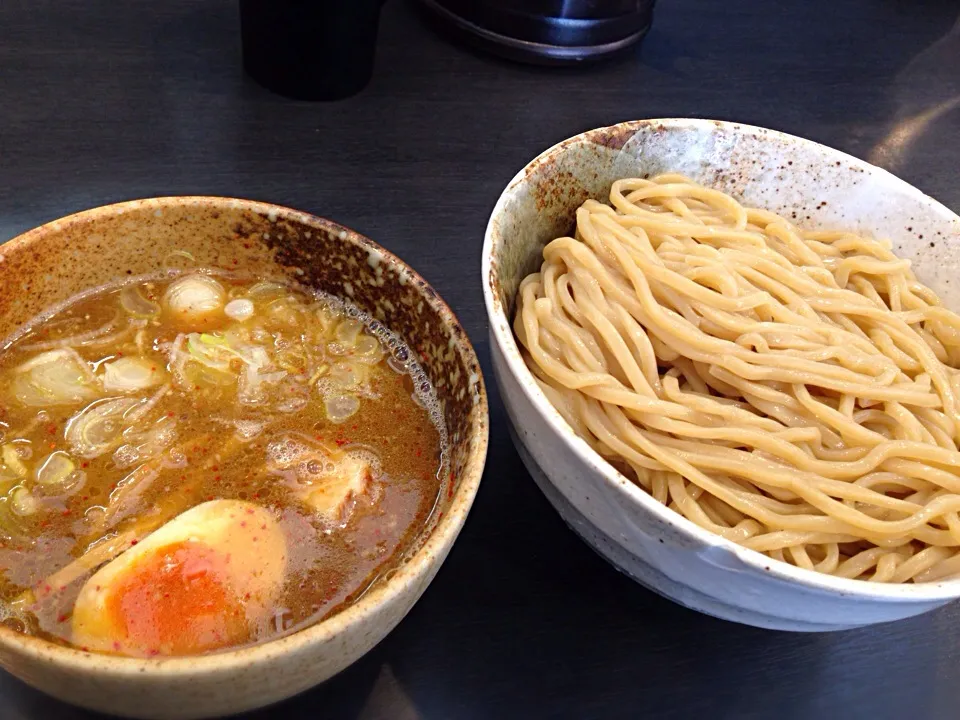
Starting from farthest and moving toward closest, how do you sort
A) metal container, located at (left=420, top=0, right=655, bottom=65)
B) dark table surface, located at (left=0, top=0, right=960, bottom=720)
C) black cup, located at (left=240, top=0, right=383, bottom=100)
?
metal container, located at (left=420, top=0, right=655, bottom=65) < black cup, located at (left=240, top=0, right=383, bottom=100) < dark table surface, located at (left=0, top=0, right=960, bottom=720)

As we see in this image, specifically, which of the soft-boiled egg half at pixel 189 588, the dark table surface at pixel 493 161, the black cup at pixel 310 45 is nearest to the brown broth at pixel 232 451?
the soft-boiled egg half at pixel 189 588

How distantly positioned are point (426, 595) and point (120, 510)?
46 centimetres

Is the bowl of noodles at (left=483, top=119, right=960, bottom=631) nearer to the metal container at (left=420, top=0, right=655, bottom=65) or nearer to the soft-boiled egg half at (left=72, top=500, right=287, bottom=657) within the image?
the soft-boiled egg half at (left=72, top=500, right=287, bottom=657)

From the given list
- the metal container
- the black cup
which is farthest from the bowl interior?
the metal container

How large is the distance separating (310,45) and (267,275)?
0.98m

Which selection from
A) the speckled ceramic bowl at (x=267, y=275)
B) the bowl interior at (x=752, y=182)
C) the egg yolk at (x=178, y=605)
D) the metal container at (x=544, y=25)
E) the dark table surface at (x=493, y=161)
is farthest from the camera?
the metal container at (x=544, y=25)

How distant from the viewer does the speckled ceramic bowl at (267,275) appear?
79 cm

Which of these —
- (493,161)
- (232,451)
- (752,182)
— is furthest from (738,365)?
(493,161)

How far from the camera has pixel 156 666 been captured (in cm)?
77

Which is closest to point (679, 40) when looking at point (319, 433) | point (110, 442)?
point (319, 433)

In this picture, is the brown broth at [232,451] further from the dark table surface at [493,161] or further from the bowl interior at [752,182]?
the bowl interior at [752,182]

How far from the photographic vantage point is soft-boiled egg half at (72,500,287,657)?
35.9 inches

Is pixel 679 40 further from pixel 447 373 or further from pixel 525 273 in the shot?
pixel 447 373

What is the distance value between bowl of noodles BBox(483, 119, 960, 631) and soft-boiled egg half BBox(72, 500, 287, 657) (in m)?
0.41
